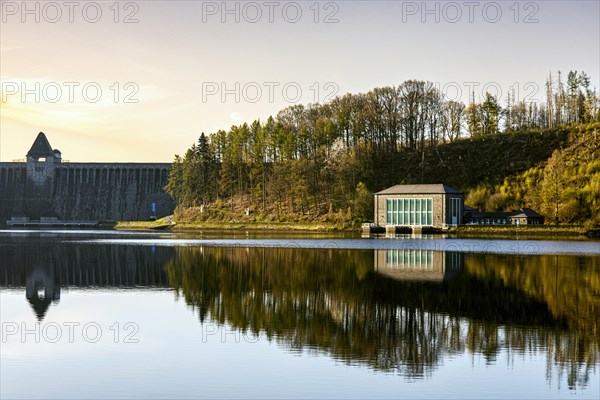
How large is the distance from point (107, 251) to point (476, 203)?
2194 inches

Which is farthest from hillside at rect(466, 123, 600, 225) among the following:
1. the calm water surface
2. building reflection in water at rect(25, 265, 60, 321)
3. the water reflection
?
building reflection in water at rect(25, 265, 60, 321)

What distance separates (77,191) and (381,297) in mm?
119013

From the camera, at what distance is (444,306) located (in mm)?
22188

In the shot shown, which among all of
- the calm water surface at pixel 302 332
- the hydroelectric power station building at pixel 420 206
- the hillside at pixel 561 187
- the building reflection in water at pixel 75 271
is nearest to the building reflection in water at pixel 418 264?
the calm water surface at pixel 302 332

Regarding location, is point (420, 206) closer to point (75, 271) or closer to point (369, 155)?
point (369, 155)

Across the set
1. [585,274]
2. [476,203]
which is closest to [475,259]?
[585,274]

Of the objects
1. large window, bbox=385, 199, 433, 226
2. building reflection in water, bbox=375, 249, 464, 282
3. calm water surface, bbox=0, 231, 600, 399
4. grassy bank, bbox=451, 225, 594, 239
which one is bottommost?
calm water surface, bbox=0, 231, 600, 399

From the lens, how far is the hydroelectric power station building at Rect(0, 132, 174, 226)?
131875 mm

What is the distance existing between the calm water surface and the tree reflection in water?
0.06 m

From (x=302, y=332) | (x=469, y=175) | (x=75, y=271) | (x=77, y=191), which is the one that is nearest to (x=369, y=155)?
(x=469, y=175)

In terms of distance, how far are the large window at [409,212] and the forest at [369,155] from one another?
439 centimetres

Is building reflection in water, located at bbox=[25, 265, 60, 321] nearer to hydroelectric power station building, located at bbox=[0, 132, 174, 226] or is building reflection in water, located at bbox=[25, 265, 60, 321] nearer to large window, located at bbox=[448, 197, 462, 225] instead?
large window, located at bbox=[448, 197, 462, 225]

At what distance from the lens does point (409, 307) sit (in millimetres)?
22000

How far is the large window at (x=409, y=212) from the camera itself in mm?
84875
